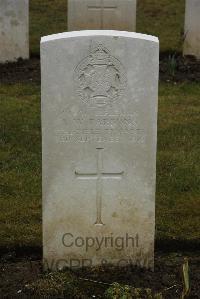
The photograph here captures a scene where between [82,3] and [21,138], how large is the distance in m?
3.66

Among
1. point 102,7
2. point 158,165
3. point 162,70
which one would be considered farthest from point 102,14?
point 158,165

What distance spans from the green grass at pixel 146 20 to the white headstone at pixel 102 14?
80cm

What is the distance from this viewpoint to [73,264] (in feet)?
15.4

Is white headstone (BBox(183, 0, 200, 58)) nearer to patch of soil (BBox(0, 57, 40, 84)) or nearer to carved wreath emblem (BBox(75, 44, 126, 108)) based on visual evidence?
patch of soil (BBox(0, 57, 40, 84))

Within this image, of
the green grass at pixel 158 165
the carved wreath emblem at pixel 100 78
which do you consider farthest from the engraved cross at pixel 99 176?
the green grass at pixel 158 165

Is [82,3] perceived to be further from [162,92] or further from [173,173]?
[173,173]

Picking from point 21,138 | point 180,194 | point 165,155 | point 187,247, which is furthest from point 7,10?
point 187,247

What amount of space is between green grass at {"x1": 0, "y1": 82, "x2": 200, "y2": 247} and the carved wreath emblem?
1.28 metres

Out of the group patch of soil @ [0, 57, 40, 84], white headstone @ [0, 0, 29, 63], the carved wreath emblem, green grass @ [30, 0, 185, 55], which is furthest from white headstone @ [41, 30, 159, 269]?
green grass @ [30, 0, 185, 55]

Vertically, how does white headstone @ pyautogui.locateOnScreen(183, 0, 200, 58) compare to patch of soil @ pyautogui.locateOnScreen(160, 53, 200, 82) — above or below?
above

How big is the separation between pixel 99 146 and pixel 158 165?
225 cm

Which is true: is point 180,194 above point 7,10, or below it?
below

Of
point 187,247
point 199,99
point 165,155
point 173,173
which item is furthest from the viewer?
point 199,99

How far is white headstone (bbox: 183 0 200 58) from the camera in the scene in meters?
10.2
